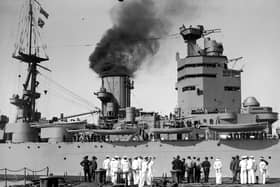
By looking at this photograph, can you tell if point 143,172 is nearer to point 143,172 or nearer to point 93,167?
point 143,172

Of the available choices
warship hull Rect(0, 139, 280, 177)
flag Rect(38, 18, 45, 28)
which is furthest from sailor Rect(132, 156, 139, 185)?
flag Rect(38, 18, 45, 28)

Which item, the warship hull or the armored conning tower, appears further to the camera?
the armored conning tower

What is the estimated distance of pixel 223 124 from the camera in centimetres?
2620

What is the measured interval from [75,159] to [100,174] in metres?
10.1

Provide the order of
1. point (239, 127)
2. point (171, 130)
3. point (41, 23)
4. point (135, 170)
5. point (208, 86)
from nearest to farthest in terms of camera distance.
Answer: point (135, 170) < point (239, 127) < point (171, 130) < point (208, 86) < point (41, 23)

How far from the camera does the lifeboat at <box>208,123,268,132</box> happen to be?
24672mm

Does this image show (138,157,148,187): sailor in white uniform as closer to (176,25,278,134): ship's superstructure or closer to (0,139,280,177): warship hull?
(0,139,280,177): warship hull

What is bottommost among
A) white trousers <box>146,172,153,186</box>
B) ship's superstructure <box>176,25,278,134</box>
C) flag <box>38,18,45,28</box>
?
white trousers <box>146,172,153,186</box>

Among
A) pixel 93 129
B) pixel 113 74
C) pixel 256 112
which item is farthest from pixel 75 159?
pixel 256 112

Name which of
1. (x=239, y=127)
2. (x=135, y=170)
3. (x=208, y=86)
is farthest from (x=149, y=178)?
(x=208, y=86)

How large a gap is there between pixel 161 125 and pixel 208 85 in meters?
4.82

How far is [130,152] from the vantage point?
91.5 feet

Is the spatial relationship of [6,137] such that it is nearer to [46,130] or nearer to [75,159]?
[46,130]

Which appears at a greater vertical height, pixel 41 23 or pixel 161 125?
pixel 41 23
